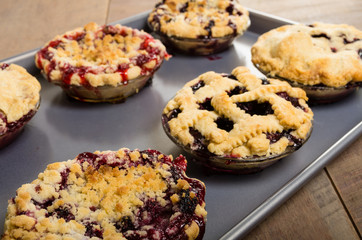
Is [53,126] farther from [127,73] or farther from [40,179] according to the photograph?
[40,179]

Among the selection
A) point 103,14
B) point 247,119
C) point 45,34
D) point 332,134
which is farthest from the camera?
point 103,14

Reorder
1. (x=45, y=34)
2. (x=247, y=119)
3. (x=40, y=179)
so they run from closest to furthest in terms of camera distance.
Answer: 1. (x=40, y=179)
2. (x=247, y=119)
3. (x=45, y=34)

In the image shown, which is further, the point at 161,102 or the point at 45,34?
the point at 45,34

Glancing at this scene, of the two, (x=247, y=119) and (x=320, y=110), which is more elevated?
(x=247, y=119)

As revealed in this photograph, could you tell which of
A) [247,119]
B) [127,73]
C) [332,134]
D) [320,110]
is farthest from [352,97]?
[127,73]

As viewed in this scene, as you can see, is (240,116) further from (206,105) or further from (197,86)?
(197,86)

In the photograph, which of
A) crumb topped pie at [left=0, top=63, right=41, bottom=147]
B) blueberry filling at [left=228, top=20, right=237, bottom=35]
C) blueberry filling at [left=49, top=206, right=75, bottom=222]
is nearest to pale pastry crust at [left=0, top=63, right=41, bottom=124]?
crumb topped pie at [left=0, top=63, right=41, bottom=147]
